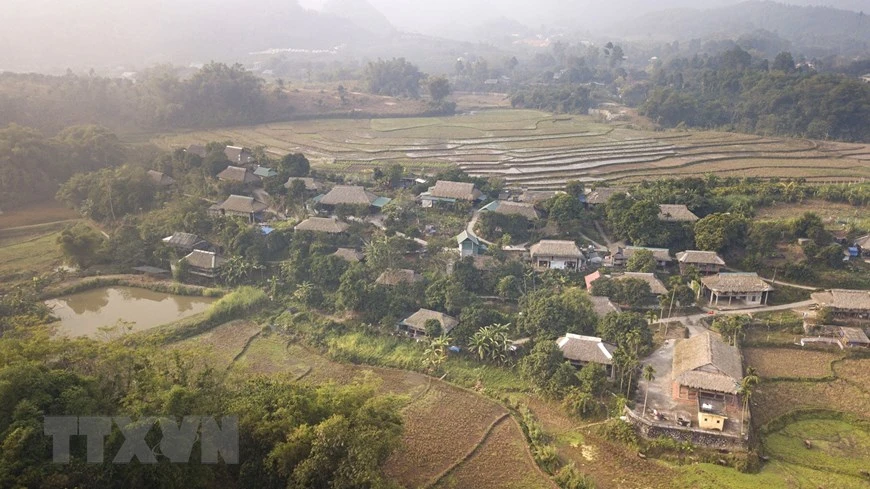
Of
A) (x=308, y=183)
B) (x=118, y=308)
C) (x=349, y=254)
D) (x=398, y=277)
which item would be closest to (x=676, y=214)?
(x=398, y=277)

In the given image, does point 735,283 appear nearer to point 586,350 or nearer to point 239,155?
point 586,350

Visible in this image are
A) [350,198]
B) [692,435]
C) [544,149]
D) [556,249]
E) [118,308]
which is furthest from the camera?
[544,149]

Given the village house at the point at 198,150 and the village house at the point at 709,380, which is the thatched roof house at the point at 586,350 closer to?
the village house at the point at 709,380

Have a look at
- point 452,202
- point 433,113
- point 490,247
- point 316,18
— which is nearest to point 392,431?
point 490,247

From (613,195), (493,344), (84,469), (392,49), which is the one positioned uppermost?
(392,49)

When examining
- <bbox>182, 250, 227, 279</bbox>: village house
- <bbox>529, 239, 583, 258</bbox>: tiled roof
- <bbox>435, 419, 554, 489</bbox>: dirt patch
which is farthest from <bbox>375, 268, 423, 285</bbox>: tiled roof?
<bbox>435, 419, 554, 489</bbox>: dirt patch

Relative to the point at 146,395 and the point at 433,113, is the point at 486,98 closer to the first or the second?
the point at 433,113
